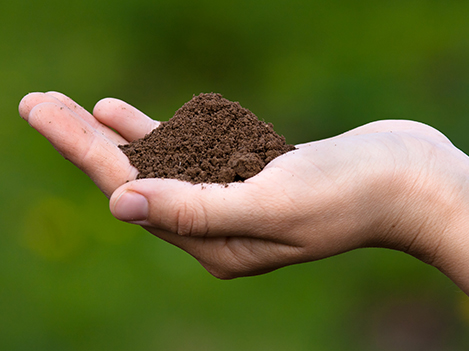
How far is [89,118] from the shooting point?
2373 millimetres

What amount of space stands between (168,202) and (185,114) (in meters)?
0.75

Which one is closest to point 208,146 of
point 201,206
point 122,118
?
point 201,206

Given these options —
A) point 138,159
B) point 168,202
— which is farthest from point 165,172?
point 168,202

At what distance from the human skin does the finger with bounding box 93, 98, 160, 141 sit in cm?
39

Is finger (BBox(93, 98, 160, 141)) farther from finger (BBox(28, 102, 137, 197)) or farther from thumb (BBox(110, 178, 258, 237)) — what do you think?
thumb (BBox(110, 178, 258, 237))

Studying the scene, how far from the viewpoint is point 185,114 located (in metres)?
2.30

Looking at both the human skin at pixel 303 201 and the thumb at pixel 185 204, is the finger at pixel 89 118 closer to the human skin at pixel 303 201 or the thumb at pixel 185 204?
the human skin at pixel 303 201

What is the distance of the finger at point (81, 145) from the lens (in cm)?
186

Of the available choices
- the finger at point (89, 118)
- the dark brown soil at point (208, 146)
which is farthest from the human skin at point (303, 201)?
the finger at point (89, 118)

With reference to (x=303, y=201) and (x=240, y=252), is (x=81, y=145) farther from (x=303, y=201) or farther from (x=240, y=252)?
(x=303, y=201)

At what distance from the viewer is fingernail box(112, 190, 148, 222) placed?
1.63 metres

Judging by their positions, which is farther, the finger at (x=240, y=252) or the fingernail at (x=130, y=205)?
the finger at (x=240, y=252)

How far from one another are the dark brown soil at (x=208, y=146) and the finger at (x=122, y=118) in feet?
0.88

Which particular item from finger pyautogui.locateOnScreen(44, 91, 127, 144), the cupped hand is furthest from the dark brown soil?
finger pyautogui.locateOnScreen(44, 91, 127, 144)
